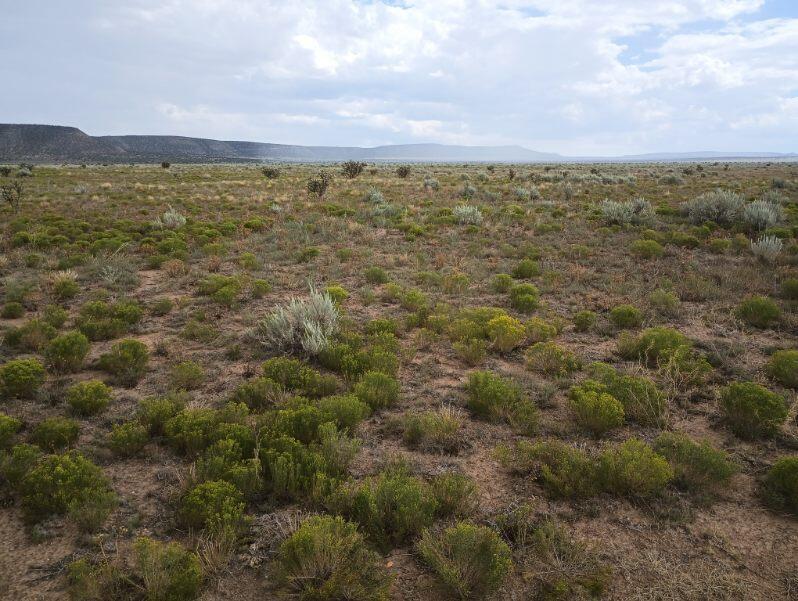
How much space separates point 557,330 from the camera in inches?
298


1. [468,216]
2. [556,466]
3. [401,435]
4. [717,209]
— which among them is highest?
[717,209]

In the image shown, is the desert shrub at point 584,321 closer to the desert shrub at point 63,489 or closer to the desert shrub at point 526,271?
the desert shrub at point 526,271

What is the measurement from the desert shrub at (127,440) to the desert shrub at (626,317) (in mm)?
7240

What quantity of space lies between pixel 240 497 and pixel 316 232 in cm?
1298

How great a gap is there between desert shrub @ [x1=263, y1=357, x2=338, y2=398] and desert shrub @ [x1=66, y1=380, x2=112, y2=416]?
5.95 feet

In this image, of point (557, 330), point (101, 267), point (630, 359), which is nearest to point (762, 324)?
point (630, 359)

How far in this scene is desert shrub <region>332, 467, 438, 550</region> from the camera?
11.4 feet

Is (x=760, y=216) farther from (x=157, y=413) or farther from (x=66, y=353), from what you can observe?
(x=66, y=353)

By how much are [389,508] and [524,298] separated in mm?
5958

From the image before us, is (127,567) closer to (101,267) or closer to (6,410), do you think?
(6,410)

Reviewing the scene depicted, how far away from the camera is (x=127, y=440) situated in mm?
4441

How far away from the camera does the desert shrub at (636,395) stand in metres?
5.01

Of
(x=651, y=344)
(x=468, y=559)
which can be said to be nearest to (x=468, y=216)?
(x=651, y=344)

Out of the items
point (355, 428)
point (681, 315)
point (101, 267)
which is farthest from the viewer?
point (101, 267)
